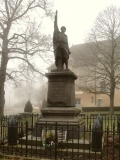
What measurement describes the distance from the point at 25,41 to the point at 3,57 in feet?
9.02

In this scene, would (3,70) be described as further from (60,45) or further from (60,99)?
(60,99)

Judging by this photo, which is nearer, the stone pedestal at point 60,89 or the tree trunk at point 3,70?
the stone pedestal at point 60,89

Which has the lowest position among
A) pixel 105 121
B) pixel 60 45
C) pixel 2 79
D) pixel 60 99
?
pixel 105 121

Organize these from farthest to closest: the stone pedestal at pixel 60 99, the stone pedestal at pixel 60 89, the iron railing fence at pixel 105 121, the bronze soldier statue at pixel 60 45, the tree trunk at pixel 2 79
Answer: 1. the tree trunk at pixel 2 79
2. the iron railing fence at pixel 105 121
3. the bronze soldier statue at pixel 60 45
4. the stone pedestal at pixel 60 89
5. the stone pedestal at pixel 60 99

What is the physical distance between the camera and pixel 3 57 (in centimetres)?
2195

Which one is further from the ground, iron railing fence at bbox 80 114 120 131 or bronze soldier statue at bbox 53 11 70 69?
bronze soldier statue at bbox 53 11 70 69

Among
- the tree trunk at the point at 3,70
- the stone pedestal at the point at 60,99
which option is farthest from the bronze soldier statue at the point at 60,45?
the tree trunk at the point at 3,70

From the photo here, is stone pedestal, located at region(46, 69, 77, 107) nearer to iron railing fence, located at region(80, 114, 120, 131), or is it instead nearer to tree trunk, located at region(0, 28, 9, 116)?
iron railing fence, located at region(80, 114, 120, 131)

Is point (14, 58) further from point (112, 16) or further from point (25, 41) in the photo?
point (112, 16)

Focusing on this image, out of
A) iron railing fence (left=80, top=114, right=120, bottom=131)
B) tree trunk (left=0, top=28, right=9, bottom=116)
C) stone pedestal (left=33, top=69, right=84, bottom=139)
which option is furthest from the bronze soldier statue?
tree trunk (left=0, top=28, right=9, bottom=116)

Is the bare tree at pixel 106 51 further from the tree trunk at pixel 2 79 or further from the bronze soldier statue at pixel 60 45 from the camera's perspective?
the bronze soldier statue at pixel 60 45

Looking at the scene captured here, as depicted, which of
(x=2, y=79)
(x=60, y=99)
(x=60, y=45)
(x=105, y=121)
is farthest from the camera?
(x=2, y=79)

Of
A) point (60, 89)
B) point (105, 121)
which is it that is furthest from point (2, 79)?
point (60, 89)

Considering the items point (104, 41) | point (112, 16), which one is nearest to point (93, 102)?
point (104, 41)
